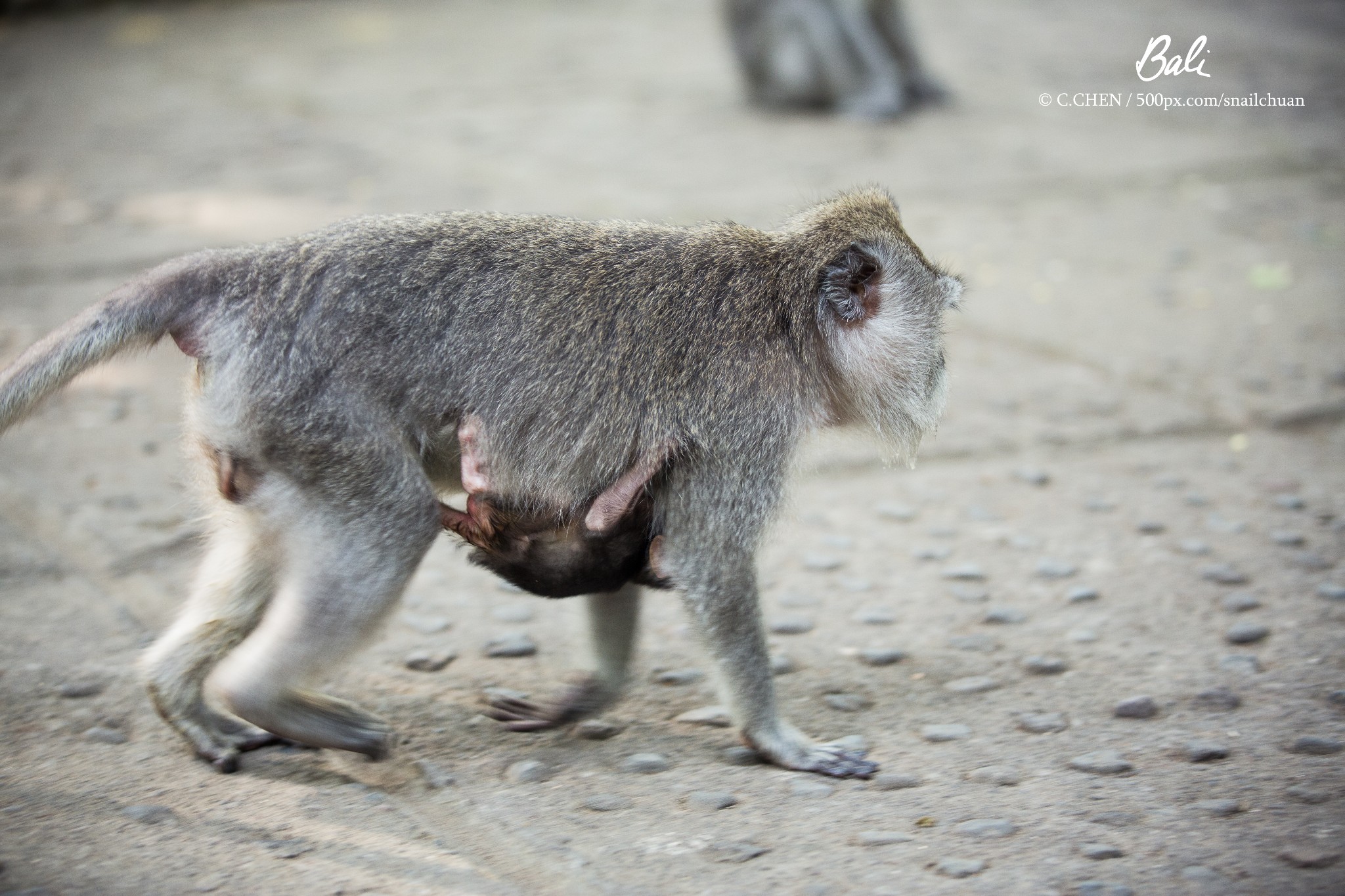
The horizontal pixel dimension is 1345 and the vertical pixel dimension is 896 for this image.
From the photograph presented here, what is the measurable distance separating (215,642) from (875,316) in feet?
6.12

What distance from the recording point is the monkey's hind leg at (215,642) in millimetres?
3064

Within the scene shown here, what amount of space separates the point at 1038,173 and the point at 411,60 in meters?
6.17

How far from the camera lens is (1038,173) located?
8.48m

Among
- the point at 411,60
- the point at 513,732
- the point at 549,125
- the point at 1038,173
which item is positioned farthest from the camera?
the point at 411,60

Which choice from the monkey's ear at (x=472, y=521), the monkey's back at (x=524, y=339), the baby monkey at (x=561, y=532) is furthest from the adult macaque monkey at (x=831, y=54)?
the monkey's ear at (x=472, y=521)

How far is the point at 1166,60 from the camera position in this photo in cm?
1138

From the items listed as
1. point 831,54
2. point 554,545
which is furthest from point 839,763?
point 831,54

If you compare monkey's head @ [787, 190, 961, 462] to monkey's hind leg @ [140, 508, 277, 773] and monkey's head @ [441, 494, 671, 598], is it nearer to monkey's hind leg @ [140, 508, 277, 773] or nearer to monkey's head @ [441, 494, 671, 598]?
monkey's head @ [441, 494, 671, 598]

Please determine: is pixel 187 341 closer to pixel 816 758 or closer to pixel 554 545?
pixel 554 545

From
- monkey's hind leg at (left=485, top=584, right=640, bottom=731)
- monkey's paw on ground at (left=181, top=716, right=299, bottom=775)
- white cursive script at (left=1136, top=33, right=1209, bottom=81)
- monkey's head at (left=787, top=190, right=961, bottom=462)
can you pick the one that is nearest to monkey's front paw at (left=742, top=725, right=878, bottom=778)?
monkey's hind leg at (left=485, top=584, right=640, bottom=731)

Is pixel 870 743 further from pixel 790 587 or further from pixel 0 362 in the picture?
pixel 0 362

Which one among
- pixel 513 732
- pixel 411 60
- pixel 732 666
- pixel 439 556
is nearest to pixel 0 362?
pixel 439 556

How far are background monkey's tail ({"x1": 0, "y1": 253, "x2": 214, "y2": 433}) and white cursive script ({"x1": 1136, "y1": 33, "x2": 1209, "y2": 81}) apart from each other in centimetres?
966

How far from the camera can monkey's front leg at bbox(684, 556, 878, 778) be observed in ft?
10.0
